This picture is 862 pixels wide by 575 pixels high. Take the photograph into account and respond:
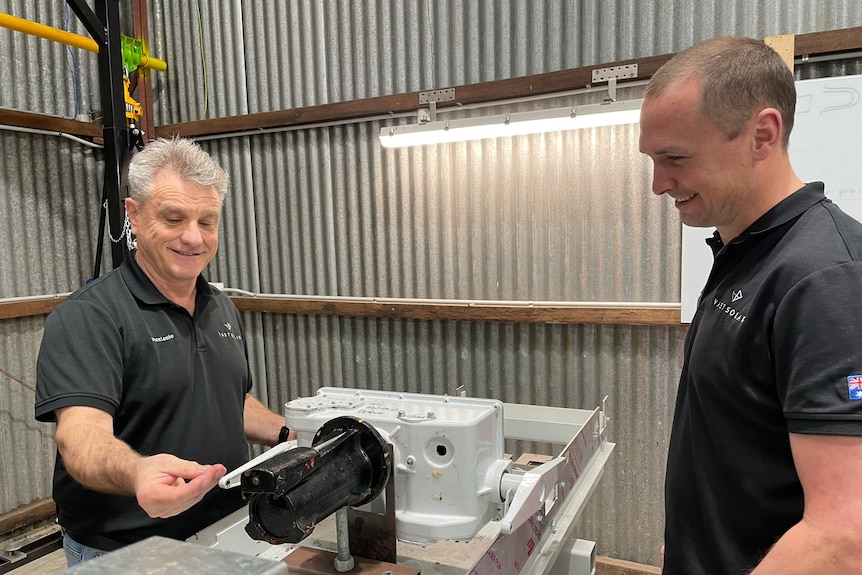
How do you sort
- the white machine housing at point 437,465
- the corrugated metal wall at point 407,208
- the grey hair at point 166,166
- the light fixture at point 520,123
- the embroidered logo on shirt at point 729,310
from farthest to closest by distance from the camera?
the corrugated metal wall at point 407,208 → the light fixture at point 520,123 → the grey hair at point 166,166 → the white machine housing at point 437,465 → the embroidered logo on shirt at point 729,310

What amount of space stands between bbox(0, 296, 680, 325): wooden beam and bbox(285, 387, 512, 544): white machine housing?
1.81m

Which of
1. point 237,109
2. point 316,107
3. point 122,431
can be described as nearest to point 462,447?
point 122,431

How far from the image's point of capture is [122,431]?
1489 mm

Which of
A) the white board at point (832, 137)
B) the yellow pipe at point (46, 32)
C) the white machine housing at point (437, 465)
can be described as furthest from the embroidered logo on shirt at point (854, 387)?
the yellow pipe at point (46, 32)

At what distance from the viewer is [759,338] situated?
1.03 metres

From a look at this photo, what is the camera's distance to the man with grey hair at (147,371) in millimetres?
1363

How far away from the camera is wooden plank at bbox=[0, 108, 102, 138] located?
323 centimetres

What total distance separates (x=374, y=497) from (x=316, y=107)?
273cm

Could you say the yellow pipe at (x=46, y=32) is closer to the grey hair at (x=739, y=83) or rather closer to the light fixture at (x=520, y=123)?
the light fixture at (x=520, y=123)

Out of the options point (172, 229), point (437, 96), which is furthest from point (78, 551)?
point (437, 96)

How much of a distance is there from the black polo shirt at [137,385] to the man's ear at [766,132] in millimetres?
1420

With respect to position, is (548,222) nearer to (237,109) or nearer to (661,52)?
(661,52)

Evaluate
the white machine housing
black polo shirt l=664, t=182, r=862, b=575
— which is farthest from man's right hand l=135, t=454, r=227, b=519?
black polo shirt l=664, t=182, r=862, b=575

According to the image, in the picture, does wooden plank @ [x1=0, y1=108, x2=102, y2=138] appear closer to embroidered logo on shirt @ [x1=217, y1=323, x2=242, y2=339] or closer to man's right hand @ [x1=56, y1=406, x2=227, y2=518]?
embroidered logo on shirt @ [x1=217, y1=323, x2=242, y2=339]
